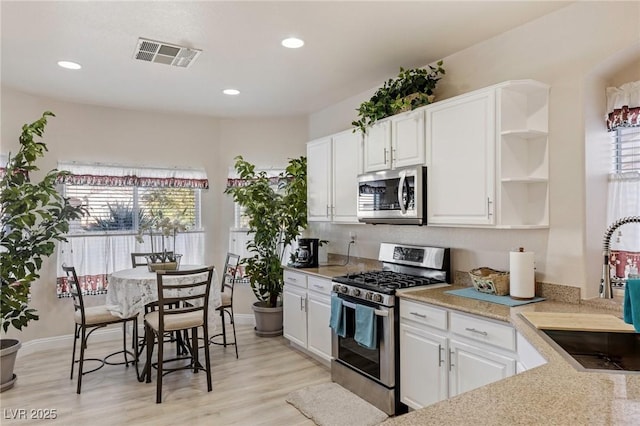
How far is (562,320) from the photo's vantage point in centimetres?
201

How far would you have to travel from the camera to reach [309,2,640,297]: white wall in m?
2.36

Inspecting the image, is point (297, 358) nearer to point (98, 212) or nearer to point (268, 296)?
point (268, 296)

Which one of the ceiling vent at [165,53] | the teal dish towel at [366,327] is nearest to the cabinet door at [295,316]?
the teal dish towel at [366,327]

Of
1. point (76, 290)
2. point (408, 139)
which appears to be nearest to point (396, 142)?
point (408, 139)

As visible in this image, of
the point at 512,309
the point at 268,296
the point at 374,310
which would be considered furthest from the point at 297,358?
the point at 512,309

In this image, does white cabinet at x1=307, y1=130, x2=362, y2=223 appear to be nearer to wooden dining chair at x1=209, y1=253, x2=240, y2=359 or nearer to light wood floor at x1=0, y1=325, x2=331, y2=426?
wooden dining chair at x1=209, y1=253, x2=240, y2=359

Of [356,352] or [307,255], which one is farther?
[307,255]

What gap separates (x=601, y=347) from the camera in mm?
1839

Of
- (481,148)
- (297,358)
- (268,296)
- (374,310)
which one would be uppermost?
(481,148)

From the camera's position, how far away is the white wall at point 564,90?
7.75ft

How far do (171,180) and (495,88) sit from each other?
403cm

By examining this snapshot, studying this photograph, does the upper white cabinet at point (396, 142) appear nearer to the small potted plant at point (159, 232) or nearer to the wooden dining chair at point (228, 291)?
the wooden dining chair at point (228, 291)

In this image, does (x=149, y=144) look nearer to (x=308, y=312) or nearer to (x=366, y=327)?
(x=308, y=312)

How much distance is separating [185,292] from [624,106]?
3526mm
